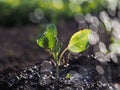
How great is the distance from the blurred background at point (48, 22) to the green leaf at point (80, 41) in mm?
323

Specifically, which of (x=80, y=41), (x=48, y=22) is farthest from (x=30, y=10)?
(x=80, y=41)

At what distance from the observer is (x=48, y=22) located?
19.5ft

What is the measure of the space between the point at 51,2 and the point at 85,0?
1544 mm

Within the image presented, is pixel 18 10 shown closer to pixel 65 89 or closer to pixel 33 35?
pixel 33 35

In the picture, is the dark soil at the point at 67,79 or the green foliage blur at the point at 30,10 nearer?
the dark soil at the point at 67,79

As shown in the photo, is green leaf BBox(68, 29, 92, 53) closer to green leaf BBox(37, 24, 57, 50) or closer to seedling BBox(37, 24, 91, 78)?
seedling BBox(37, 24, 91, 78)

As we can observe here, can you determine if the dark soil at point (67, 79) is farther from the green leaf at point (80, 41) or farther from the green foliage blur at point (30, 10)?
the green foliage blur at point (30, 10)

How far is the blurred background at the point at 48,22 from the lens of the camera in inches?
127

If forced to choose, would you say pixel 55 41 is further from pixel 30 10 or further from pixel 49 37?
pixel 30 10

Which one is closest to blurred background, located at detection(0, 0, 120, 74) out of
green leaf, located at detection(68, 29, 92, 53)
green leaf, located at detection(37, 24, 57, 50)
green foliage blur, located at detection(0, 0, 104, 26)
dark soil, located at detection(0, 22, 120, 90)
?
green foliage blur, located at detection(0, 0, 104, 26)

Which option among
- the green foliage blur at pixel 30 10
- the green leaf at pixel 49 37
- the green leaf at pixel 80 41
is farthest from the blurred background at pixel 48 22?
the green leaf at pixel 49 37

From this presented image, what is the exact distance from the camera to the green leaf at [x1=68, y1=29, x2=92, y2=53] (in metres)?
2.22

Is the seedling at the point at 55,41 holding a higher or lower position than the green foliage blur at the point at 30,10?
higher

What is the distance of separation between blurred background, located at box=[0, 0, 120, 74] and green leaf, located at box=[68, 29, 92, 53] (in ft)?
1.06
